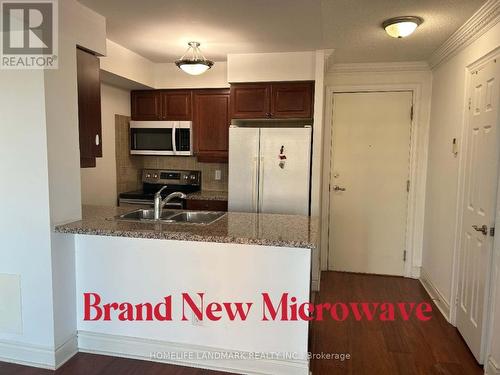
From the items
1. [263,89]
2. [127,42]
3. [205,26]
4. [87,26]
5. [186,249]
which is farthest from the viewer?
[263,89]

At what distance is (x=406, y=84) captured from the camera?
397 cm

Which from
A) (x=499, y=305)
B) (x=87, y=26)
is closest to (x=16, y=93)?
(x=87, y=26)

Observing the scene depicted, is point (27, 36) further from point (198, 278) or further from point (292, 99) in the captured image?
point (292, 99)

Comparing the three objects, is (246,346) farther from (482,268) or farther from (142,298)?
(482,268)

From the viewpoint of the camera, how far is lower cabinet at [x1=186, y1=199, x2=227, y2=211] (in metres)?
3.96

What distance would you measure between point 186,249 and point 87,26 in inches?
66.6

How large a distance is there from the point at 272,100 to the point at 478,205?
6.94ft

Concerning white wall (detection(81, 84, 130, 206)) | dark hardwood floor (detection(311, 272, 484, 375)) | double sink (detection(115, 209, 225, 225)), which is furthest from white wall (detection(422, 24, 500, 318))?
white wall (detection(81, 84, 130, 206))

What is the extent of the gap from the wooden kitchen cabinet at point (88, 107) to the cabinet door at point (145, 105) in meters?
1.53

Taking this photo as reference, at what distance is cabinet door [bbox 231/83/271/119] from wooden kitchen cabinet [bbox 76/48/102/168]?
1519 mm

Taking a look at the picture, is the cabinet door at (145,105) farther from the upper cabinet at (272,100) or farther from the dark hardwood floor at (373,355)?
the dark hardwood floor at (373,355)

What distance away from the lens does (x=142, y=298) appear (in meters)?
2.44

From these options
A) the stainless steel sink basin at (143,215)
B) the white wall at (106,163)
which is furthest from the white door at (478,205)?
the white wall at (106,163)

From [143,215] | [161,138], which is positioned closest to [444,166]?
[143,215]
